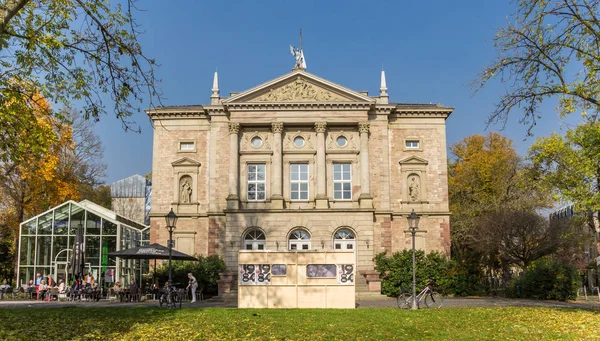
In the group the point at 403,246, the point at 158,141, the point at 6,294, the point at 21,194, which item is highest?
the point at 158,141

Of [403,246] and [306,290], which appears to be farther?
[403,246]

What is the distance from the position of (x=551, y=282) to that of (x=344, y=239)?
12274 millimetres

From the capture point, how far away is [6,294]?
34.6m

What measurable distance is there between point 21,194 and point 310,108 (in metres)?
21.3

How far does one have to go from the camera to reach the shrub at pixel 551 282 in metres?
32.6

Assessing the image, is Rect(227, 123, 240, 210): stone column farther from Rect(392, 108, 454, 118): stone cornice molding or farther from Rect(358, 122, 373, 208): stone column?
Rect(392, 108, 454, 118): stone cornice molding

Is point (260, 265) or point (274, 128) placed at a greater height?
point (274, 128)

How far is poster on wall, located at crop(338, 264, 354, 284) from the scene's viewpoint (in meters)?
23.2

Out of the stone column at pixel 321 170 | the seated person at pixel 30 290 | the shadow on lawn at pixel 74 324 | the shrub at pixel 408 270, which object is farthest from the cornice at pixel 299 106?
the shadow on lawn at pixel 74 324

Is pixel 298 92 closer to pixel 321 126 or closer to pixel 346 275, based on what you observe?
pixel 321 126

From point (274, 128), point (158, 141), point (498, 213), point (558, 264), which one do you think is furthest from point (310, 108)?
point (558, 264)

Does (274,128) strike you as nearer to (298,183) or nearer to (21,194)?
(298,183)

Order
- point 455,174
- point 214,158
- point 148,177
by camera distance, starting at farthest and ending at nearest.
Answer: point 148,177 → point 455,174 → point 214,158

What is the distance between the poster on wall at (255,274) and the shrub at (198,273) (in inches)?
500
